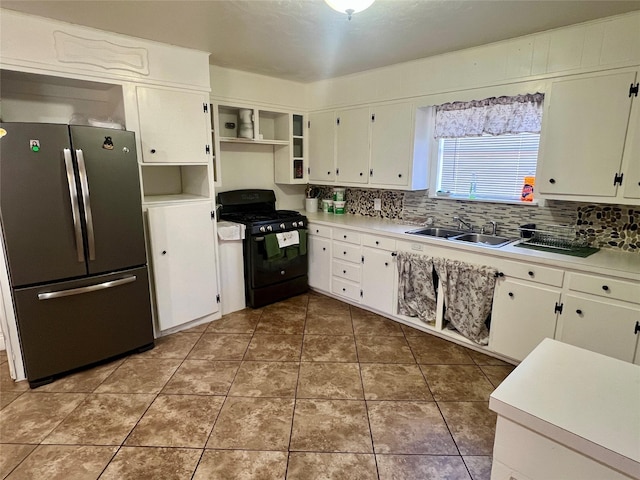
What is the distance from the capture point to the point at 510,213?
3.10 m

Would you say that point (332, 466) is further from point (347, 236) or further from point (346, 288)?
point (347, 236)

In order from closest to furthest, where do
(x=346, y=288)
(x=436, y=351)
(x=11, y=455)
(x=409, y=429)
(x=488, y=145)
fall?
(x=11, y=455), (x=409, y=429), (x=436, y=351), (x=488, y=145), (x=346, y=288)

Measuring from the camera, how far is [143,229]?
2.76 meters

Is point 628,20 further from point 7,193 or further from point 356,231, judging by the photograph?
point 7,193

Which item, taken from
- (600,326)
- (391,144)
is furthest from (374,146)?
(600,326)

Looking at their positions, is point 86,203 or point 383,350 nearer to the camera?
point 86,203

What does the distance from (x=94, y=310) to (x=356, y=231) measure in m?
2.32

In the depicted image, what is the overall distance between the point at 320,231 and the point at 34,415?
2.78 meters

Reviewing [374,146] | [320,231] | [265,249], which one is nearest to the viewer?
[265,249]

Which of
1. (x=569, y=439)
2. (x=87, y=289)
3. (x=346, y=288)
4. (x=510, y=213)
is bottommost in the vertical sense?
(x=346, y=288)

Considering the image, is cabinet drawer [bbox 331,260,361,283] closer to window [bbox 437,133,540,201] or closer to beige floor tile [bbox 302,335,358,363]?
beige floor tile [bbox 302,335,358,363]

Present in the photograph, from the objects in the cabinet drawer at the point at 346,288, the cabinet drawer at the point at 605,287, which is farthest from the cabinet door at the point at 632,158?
the cabinet drawer at the point at 346,288

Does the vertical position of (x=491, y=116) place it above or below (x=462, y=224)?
above

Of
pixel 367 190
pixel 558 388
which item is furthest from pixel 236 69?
pixel 558 388
